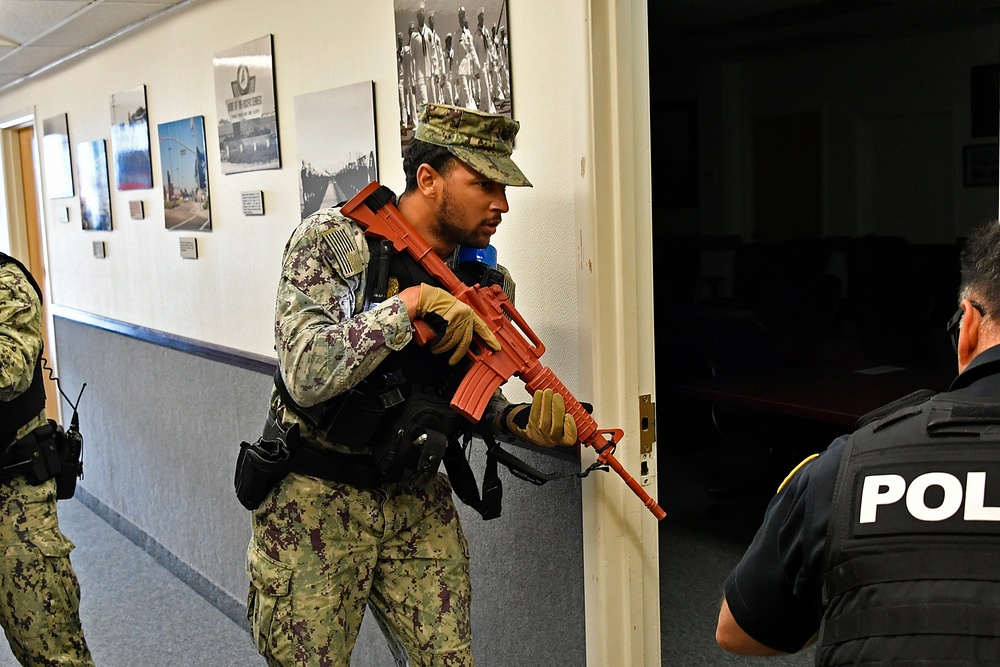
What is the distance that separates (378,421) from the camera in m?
1.90

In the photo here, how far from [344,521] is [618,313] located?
68 cm

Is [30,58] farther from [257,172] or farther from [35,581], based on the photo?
[35,581]

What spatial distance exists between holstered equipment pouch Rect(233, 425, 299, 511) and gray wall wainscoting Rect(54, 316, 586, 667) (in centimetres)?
56

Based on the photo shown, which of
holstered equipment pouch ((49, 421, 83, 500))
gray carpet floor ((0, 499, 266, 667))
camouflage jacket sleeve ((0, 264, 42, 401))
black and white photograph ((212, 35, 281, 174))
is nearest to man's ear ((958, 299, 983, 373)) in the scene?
camouflage jacket sleeve ((0, 264, 42, 401))

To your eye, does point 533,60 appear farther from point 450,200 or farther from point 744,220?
point 744,220

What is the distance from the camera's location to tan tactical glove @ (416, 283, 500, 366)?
1.79 metres

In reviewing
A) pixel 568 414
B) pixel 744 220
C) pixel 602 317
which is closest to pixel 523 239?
pixel 602 317

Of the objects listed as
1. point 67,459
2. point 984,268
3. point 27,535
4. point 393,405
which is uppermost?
point 984,268

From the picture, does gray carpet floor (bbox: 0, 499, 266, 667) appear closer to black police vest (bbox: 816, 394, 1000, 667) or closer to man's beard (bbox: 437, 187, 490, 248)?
man's beard (bbox: 437, 187, 490, 248)

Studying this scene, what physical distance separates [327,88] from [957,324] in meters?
1.98

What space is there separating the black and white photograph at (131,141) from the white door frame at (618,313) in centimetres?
258

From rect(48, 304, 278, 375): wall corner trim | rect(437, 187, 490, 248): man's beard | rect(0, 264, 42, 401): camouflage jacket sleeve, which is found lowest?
rect(48, 304, 278, 375): wall corner trim

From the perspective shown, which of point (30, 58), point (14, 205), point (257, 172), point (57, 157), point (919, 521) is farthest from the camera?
point (14, 205)

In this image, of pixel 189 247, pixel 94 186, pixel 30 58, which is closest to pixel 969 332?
pixel 189 247
